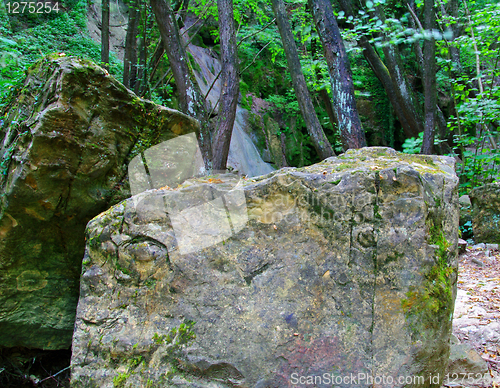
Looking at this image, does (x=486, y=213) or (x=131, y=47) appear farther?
(x=131, y=47)

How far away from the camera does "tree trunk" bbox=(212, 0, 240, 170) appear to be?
5.15 m

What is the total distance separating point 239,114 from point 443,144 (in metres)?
6.12

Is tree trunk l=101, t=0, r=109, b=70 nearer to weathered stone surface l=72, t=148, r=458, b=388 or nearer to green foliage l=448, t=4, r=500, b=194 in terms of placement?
weathered stone surface l=72, t=148, r=458, b=388

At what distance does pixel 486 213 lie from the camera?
563cm

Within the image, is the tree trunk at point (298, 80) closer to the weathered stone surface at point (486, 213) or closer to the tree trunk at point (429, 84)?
the tree trunk at point (429, 84)

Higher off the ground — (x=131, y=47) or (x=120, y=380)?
(x=131, y=47)

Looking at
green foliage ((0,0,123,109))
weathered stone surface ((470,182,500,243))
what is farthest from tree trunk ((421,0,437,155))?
green foliage ((0,0,123,109))

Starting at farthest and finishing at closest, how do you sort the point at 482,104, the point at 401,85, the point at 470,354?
1. the point at 401,85
2. the point at 482,104
3. the point at 470,354

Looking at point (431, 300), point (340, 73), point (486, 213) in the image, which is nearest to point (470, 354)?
point (431, 300)

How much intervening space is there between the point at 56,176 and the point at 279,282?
177cm

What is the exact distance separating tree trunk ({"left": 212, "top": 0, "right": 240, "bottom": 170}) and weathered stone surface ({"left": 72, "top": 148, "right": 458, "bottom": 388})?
306cm

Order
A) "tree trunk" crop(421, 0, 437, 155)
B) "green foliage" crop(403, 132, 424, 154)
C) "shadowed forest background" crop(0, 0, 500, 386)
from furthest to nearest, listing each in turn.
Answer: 1. "green foliage" crop(403, 132, 424, 154)
2. "tree trunk" crop(421, 0, 437, 155)
3. "shadowed forest background" crop(0, 0, 500, 386)

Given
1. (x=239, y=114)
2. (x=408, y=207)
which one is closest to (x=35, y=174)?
(x=408, y=207)

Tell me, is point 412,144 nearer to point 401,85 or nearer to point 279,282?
point 401,85
